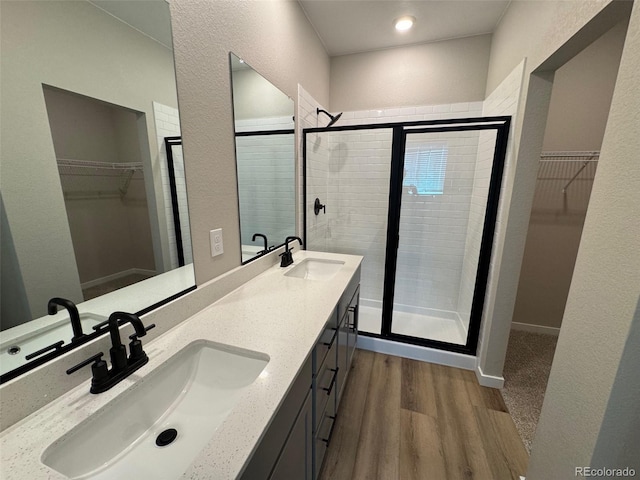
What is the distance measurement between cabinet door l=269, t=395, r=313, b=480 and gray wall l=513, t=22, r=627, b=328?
100 inches

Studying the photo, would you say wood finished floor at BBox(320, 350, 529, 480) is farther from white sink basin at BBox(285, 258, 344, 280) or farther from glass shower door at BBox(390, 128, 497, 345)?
white sink basin at BBox(285, 258, 344, 280)

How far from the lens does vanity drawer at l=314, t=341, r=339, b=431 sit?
1.13 m

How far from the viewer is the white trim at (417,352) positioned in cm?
215

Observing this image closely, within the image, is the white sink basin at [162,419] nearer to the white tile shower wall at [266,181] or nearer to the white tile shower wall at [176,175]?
the white tile shower wall at [176,175]

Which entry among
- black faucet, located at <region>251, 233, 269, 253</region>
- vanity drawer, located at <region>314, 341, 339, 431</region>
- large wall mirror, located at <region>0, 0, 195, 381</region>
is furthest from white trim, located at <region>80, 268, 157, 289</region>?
vanity drawer, located at <region>314, 341, 339, 431</region>

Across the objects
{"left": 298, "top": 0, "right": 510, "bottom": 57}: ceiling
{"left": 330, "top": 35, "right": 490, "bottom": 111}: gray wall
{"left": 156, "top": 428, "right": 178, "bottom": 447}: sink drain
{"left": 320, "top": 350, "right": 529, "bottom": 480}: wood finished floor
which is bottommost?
{"left": 320, "top": 350, "right": 529, "bottom": 480}: wood finished floor

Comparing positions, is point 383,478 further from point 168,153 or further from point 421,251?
point 421,251

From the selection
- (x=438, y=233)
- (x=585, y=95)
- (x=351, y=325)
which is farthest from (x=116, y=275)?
(x=585, y=95)

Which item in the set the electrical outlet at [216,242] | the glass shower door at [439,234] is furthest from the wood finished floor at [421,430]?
the electrical outlet at [216,242]

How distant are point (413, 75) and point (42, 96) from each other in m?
2.75

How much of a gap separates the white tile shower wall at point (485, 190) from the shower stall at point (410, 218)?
0.06 feet

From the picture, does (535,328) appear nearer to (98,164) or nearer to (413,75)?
(413,75)

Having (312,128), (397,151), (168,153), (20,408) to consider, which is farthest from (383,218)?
(20,408)

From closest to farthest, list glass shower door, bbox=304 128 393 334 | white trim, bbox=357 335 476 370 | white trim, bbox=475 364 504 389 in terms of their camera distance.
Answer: white trim, bbox=475 364 504 389 < white trim, bbox=357 335 476 370 < glass shower door, bbox=304 128 393 334
